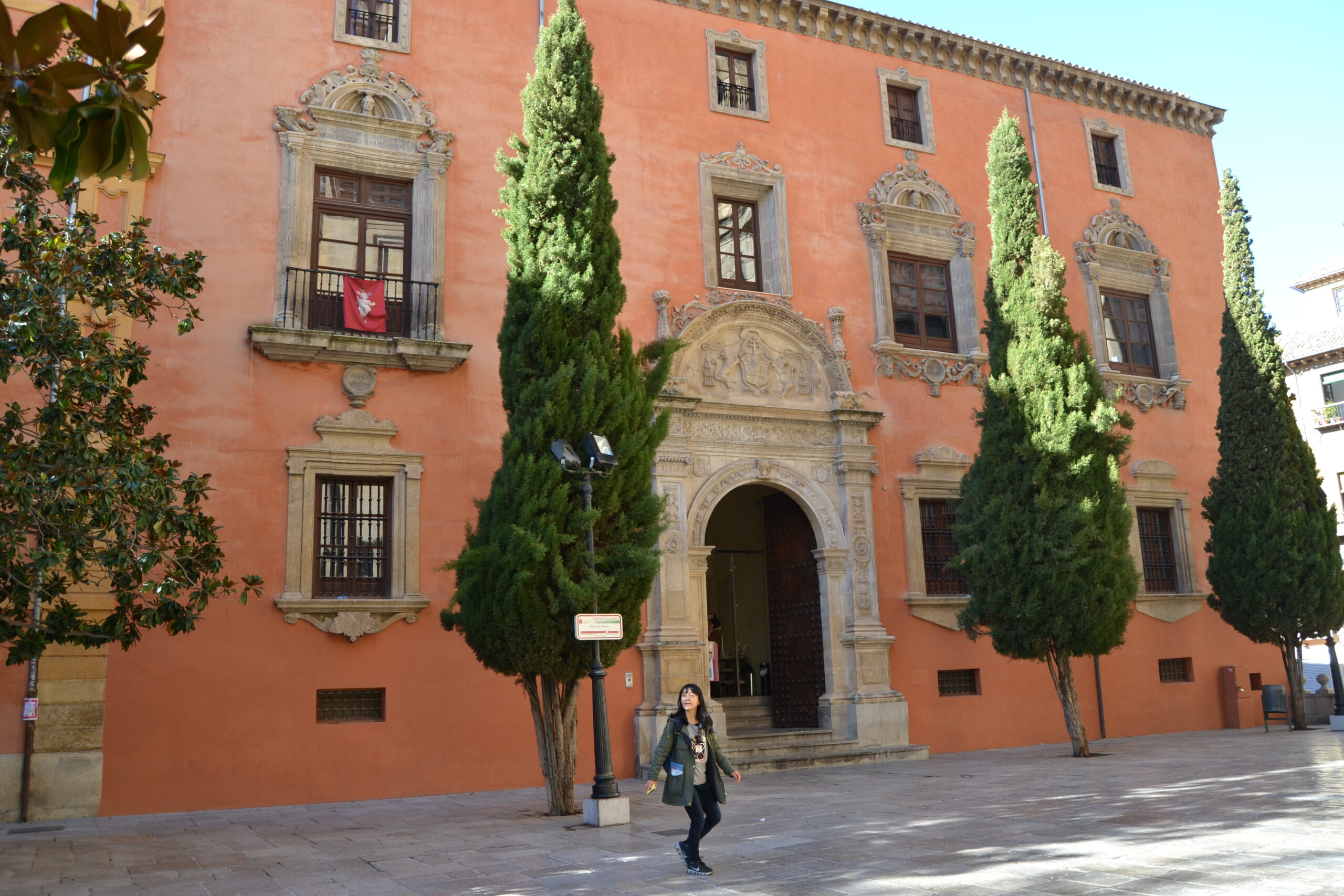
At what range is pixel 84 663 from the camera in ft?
35.7

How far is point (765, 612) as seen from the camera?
19.2m

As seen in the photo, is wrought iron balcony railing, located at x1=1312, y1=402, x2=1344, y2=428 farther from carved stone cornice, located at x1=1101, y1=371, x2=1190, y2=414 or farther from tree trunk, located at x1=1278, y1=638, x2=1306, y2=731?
tree trunk, located at x1=1278, y1=638, x2=1306, y2=731

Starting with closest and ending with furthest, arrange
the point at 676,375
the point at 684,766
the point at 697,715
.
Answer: the point at 684,766 → the point at 697,715 → the point at 676,375

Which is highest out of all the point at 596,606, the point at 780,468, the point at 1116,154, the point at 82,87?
the point at 1116,154

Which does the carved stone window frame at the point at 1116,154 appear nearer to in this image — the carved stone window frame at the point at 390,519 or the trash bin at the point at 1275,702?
the trash bin at the point at 1275,702

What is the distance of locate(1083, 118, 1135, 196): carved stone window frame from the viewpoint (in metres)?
18.8

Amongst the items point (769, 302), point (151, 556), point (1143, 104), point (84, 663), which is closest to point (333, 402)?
point (84, 663)

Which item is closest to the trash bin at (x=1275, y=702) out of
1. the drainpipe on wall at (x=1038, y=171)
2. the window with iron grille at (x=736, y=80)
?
the drainpipe on wall at (x=1038, y=171)

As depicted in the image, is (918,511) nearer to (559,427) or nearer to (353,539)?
(559,427)

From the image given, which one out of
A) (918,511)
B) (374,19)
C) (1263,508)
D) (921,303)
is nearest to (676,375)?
(918,511)

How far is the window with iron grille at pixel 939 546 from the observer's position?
1578 centimetres

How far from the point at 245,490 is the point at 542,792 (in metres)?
4.83

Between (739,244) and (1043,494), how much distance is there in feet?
18.8

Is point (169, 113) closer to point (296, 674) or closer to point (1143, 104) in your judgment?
point (296, 674)
